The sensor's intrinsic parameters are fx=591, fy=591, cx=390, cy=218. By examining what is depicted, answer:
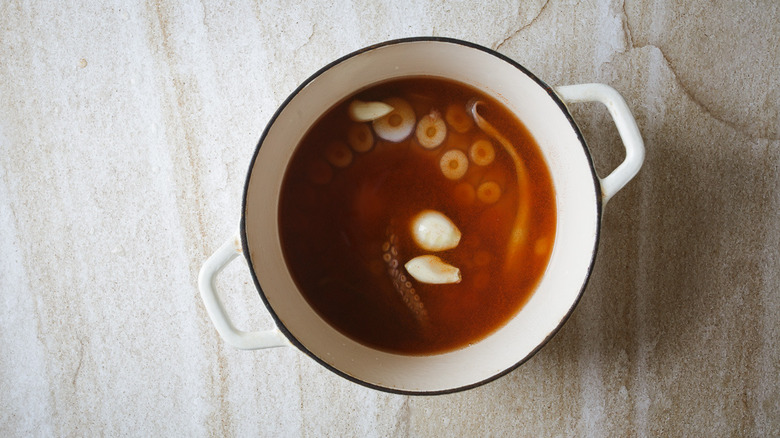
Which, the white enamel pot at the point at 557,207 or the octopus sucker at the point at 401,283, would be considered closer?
the white enamel pot at the point at 557,207

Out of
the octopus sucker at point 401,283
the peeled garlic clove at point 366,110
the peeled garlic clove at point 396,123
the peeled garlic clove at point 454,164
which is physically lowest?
the octopus sucker at point 401,283

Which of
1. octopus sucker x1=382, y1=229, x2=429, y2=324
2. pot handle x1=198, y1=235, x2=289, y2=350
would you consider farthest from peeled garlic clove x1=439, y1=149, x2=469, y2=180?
pot handle x1=198, y1=235, x2=289, y2=350

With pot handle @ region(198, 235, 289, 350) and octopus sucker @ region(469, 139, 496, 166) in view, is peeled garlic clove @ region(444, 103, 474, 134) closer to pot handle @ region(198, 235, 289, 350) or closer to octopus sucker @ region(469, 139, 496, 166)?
octopus sucker @ region(469, 139, 496, 166)

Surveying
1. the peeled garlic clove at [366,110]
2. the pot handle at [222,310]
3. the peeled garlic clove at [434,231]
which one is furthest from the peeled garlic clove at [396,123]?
the pot handle at [222,310]

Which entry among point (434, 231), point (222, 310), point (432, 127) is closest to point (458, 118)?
point (432, 127)

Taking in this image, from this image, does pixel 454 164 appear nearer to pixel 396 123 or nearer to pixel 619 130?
pixel 396 123

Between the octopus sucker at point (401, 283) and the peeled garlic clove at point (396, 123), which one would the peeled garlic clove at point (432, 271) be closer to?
the octopus sucker at point (401, 283)
